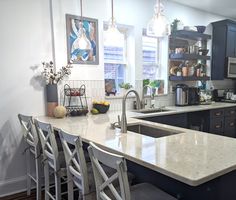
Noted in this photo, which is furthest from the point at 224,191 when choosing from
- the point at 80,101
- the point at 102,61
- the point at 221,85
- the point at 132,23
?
the point at 221,85

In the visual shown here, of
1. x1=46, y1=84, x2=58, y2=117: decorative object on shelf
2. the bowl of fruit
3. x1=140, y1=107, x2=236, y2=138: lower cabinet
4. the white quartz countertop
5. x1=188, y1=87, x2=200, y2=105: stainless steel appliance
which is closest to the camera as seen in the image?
the white quartz countertop

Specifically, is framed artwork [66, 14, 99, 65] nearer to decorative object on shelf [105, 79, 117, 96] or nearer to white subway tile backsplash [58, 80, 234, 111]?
white subway tile backsplash [58, 80, 234, 111]

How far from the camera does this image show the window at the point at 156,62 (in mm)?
3971

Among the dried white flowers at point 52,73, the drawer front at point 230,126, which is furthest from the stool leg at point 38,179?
the drawer front at point 230,126

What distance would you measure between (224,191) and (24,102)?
229cm

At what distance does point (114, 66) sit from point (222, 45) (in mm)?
2526

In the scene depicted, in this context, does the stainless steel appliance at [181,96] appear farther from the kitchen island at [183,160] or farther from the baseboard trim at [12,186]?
the baseboard trim at [12,186]

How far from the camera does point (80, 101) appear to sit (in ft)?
10.0

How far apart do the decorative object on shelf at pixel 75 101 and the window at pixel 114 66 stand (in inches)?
20.7

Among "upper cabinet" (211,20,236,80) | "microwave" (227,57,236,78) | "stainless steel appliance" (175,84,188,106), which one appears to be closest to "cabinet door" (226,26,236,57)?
"upper cabinet" (211,20,236,80)

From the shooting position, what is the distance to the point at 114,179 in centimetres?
113

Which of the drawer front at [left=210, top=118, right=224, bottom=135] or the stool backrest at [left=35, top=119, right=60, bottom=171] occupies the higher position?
the stool backrest at [left=35, top=119, right=60, bottom=171]

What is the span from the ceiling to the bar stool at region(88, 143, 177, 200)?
364 centimetres

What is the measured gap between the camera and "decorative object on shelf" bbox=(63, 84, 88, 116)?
2811 mm
